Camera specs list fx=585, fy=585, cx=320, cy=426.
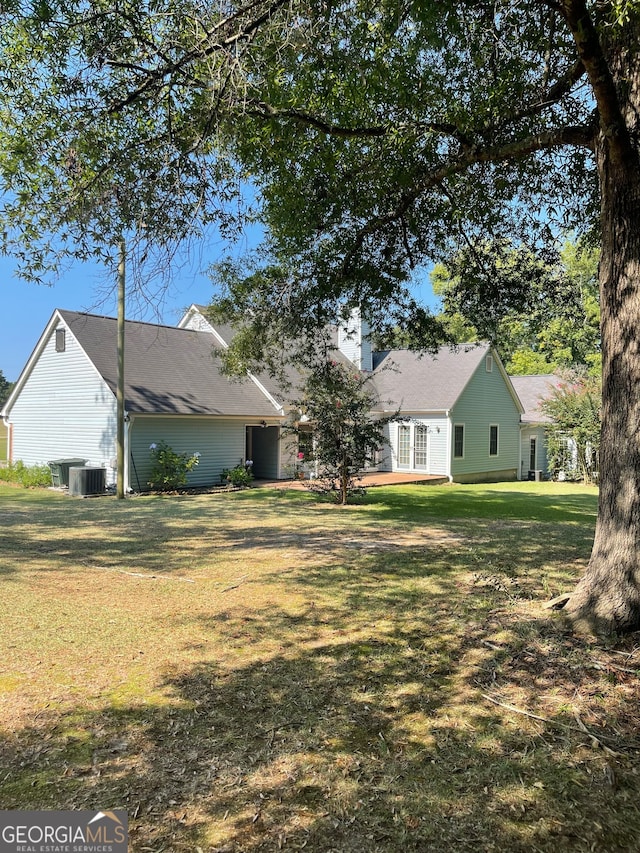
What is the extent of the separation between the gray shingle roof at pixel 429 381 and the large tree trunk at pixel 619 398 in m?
19.0

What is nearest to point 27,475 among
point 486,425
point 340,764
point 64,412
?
point 64,412

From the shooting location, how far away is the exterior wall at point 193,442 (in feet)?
59.4

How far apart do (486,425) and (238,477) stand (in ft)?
39.7

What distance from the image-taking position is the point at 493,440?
26.9 metres

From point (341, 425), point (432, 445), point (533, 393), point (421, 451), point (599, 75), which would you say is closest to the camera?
point (599, 75)

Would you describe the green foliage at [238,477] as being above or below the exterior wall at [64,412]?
below

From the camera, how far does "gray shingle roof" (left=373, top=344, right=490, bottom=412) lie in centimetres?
2453

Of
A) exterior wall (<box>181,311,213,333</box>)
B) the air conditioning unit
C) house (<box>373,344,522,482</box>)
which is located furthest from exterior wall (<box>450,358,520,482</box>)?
the air conditioning unit

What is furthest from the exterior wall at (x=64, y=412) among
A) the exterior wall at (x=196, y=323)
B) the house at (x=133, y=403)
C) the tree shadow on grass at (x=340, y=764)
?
the tree shadow on grass at (x=340, y=764)

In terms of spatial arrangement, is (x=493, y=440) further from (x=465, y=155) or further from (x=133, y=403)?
(x=465, y=155)

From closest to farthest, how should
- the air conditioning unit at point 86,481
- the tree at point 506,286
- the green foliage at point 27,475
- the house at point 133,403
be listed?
the tree at point 506,286, the air conditioning unit at point 86,481, the house at point 133,403, the green foliage at point 27,475

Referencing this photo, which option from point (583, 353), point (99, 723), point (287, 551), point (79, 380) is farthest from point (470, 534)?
point (583, 353)

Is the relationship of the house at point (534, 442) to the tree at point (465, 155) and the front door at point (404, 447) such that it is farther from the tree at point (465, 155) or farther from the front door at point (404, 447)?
the tree at point (465, 155)

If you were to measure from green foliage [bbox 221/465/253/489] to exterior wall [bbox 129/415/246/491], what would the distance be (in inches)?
10.9
